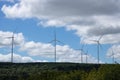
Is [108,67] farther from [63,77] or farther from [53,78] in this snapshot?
[53,78]

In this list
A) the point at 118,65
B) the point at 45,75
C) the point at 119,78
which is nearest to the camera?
the point at 119,78

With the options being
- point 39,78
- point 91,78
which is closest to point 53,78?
point 39,78

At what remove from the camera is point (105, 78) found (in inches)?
4926

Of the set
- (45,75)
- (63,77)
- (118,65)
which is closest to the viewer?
(118,65)

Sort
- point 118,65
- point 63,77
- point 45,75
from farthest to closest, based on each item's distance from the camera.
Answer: point 45,75 < point 63,77 < point 118,65

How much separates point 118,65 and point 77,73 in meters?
42.5

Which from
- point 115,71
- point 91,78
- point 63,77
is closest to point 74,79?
point 63,77

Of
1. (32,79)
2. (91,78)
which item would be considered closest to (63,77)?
(32,79)

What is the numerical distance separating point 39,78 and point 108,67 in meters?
48.1

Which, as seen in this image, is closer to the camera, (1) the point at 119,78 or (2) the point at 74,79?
(1) the point at 119,78

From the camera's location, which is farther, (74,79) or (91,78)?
(74,79)

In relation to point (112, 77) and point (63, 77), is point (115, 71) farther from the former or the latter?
point (63, 77)

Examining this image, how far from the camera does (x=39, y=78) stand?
17400 centimetres

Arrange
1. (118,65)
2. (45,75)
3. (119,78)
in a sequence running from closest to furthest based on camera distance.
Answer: (119,78), (118,65), (45,75)
